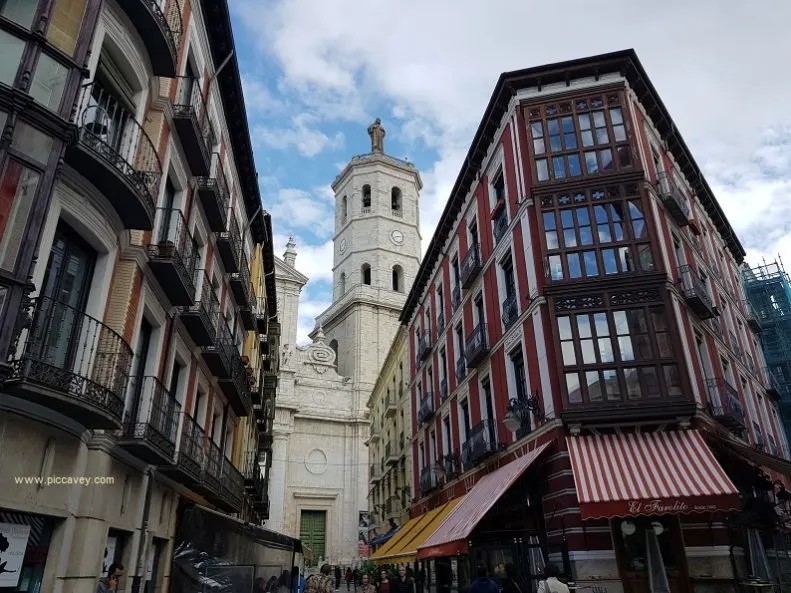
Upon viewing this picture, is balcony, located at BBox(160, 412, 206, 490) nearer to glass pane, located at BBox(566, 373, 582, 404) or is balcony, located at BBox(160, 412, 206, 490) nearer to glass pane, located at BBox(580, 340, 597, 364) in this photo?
glass pane, located at BBox(566, 373, 582, 404)

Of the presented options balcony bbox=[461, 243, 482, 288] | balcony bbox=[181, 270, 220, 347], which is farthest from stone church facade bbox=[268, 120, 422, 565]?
balcony bbox=[181, 270, 220, 347]

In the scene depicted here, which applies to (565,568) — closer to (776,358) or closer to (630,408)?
Answer: (630,408)

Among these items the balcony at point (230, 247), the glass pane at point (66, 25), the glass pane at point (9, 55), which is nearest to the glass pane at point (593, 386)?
the balcony at point (230, 247)

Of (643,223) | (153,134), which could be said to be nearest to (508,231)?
(643,223)

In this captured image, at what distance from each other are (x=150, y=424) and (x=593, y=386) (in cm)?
869

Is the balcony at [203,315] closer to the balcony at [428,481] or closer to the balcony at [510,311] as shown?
the balcony at [510,311]

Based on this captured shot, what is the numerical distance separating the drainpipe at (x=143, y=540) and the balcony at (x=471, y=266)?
1102cm

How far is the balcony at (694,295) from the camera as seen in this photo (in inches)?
570

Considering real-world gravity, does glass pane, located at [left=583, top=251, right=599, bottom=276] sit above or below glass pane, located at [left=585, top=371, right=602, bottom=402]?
above

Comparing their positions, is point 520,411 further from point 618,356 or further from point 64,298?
point 64,298

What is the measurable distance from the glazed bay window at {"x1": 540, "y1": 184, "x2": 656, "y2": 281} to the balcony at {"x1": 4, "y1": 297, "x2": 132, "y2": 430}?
965 cm

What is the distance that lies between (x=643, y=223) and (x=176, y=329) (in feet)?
34.5

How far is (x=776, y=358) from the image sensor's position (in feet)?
96.8

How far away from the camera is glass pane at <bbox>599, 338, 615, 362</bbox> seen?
13219 millimetres
